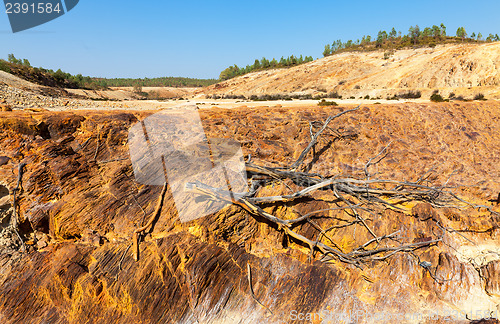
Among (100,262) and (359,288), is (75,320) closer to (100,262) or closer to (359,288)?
(100,262)

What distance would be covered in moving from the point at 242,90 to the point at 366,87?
26123mm

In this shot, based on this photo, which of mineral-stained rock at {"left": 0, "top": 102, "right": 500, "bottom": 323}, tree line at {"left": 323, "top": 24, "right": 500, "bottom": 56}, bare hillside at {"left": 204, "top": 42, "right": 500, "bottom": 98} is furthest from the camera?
tree line at {"left": 323, "top": 24, "right": 500, "bottom": 56}

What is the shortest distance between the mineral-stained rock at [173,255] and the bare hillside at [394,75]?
27.0 metres

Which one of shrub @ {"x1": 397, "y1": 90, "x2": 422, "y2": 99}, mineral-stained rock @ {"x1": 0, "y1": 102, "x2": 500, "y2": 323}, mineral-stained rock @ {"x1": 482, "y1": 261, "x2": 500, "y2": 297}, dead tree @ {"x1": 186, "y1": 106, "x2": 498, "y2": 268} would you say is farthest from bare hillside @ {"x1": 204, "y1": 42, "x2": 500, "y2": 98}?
mineral-stained rock @ {"x1": 0, "y1": 102, "x2": 500, "y2": 323}

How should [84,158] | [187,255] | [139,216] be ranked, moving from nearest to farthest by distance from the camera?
[187,255]
[139,216]
[84,158]

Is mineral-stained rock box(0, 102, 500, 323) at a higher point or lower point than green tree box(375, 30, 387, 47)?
lower

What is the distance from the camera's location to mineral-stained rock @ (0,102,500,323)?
11.1 ft

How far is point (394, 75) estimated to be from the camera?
38.4 m

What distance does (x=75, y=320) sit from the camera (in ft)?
10.5

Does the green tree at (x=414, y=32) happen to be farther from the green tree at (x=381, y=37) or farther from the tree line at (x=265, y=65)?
the tree line at (x=265, y=65)

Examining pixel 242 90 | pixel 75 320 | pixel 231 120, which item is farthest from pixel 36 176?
pixel 242 90

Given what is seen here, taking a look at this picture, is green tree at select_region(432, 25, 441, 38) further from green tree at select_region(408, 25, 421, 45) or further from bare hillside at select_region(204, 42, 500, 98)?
bare hillside at select_region(204, 42, 500, 98)

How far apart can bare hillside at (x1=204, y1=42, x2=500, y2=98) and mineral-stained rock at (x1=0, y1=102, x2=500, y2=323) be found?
1061 inches

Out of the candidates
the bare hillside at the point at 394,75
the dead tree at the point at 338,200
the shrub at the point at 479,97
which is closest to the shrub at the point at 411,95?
the bare hillside at the point at 394,75
